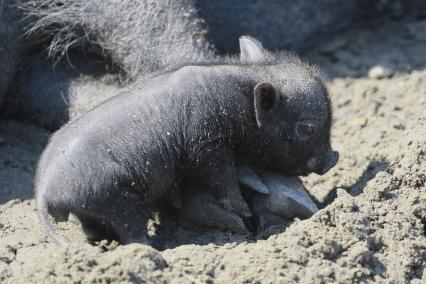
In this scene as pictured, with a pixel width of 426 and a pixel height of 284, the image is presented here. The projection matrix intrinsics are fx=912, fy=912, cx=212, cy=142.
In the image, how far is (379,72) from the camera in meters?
5.92

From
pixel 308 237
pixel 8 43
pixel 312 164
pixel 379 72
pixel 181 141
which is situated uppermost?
pixel 379 72

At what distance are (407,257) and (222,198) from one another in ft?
2.80

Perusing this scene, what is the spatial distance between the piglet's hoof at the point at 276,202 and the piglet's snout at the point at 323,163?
0.43 ft

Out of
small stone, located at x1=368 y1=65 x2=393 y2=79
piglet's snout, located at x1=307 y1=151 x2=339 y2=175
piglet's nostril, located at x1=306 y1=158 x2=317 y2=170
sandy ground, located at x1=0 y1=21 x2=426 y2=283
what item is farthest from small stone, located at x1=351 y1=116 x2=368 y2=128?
piglet's nostril, located at x1=306 y1=158 x2=317 y2=170

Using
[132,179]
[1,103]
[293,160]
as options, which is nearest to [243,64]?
[293,160]

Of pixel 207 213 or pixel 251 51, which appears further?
pixel 251 51

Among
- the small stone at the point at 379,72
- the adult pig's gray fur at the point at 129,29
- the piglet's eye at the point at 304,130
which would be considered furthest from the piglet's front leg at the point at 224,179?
the small stone at the point at 379,72

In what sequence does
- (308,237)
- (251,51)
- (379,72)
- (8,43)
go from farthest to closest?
(379,72) → (8,43) → (251,51) → (308,237)

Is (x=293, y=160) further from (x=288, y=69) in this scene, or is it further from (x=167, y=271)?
(x=167, y=271)

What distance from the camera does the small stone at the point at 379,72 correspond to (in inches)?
232

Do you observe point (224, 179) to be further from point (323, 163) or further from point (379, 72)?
point (379, 72)

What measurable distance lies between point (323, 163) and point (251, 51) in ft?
2.15

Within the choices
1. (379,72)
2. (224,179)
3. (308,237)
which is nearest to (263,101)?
(224,179)

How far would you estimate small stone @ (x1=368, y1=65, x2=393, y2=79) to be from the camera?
5.88 metres
